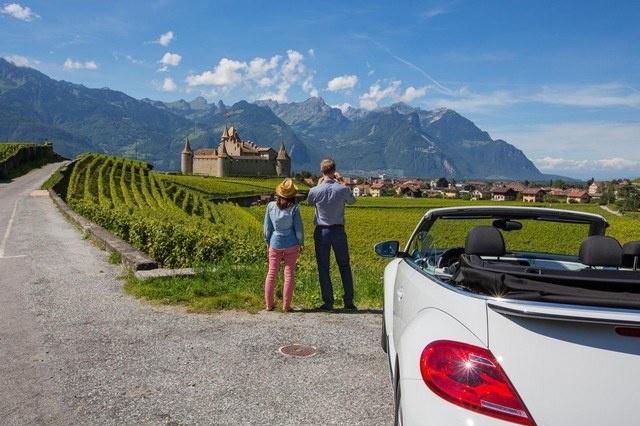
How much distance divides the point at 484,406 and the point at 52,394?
3948mm

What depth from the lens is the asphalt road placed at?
4137 millimetres

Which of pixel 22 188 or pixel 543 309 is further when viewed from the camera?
pixel 22 188

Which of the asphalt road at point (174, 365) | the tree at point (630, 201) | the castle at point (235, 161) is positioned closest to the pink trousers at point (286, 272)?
the asphalt road at point (174, 365)

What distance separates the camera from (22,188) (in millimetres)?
38031

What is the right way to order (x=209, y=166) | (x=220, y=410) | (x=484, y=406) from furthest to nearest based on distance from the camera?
(x=209, y=166), (x=220, y=410), (x=484, y=406)

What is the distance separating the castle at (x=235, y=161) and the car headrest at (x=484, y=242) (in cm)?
14563

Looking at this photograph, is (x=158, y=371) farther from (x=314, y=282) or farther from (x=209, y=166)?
(x=209, y=166)

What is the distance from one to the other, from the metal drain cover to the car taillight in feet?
10.7

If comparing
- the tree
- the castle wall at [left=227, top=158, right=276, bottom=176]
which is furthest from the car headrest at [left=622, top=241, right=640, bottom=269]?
the castle wall at [left=227, top=158, right=276, bottom=176]

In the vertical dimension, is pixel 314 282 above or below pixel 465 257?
below

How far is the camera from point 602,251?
3535mm

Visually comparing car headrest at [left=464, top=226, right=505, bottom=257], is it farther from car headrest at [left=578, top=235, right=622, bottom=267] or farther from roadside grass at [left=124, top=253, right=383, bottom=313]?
roadside grass at [left=124, top=253, right=383, bottom=313]

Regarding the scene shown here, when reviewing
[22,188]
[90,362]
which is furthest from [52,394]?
[22,188]

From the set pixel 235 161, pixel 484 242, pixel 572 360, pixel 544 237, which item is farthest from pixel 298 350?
pixel 235 161
